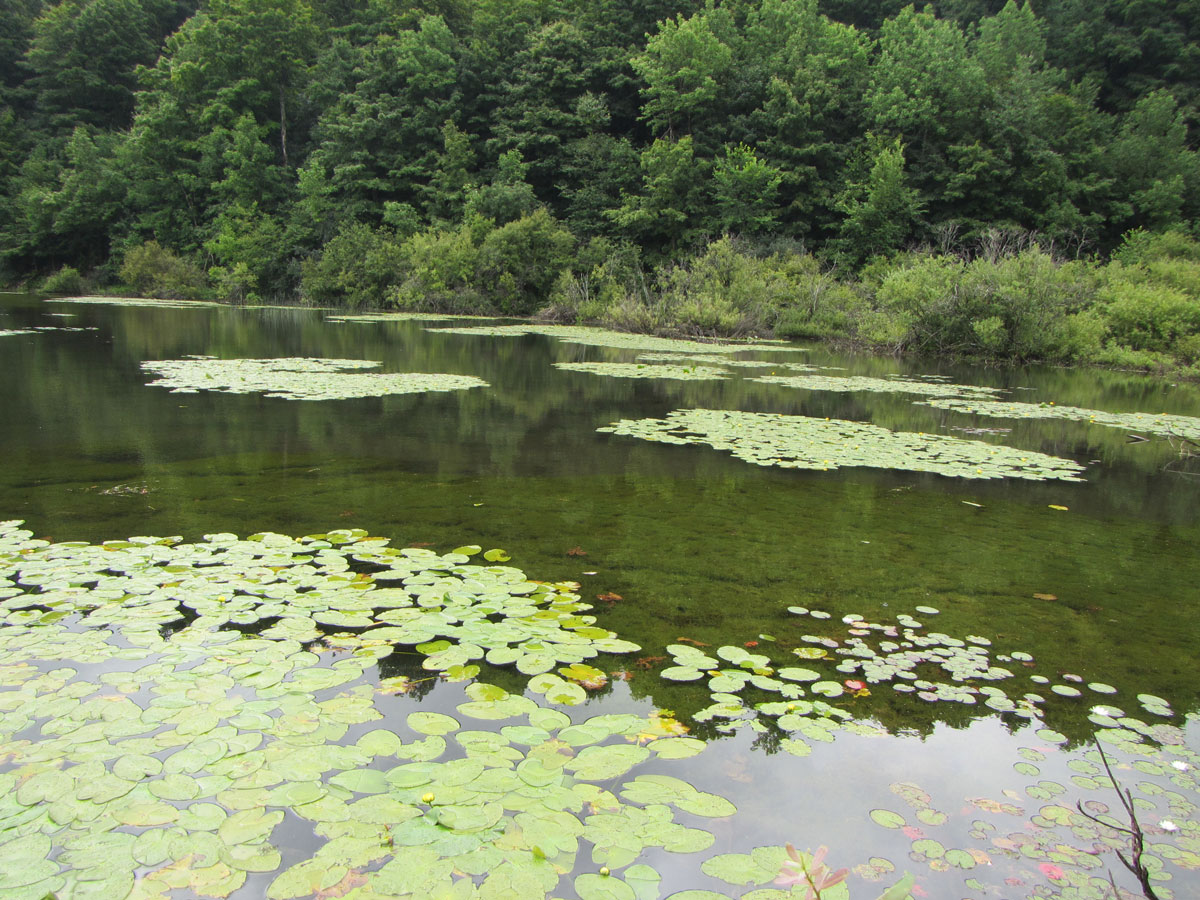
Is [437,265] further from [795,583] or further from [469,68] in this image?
[795,583]

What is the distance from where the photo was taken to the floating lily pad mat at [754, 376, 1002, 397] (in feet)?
Result: 34.9

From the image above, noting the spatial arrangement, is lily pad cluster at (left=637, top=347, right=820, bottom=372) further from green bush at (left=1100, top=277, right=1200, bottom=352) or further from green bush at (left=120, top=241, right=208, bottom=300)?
green bush at (left=120, top=241, right=208, bottom=300)

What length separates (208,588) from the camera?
3.09 meters

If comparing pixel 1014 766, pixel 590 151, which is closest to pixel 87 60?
pixel 590 151

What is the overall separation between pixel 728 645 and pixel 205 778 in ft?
6.06

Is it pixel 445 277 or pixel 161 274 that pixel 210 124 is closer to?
pixel 161 274

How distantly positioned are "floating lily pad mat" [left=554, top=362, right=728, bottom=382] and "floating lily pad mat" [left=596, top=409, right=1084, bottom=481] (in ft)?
10.8

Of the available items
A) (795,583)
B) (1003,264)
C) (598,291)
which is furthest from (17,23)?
(795,583)

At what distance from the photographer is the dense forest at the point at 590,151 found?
27.4 meters

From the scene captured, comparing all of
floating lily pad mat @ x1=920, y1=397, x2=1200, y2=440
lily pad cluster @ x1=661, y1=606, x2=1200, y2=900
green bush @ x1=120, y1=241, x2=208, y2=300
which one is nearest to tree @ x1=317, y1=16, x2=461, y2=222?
green bush @ x1=120, y1=241, x2=208, y2=300

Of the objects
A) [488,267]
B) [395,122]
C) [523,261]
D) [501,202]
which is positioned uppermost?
[395,122]

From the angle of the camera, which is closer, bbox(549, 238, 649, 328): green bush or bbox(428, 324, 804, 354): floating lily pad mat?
bbox(428, 324, 804, 354): floating lily pad mat

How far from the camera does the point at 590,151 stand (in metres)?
32.0

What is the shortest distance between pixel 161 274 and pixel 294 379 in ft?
95.5
